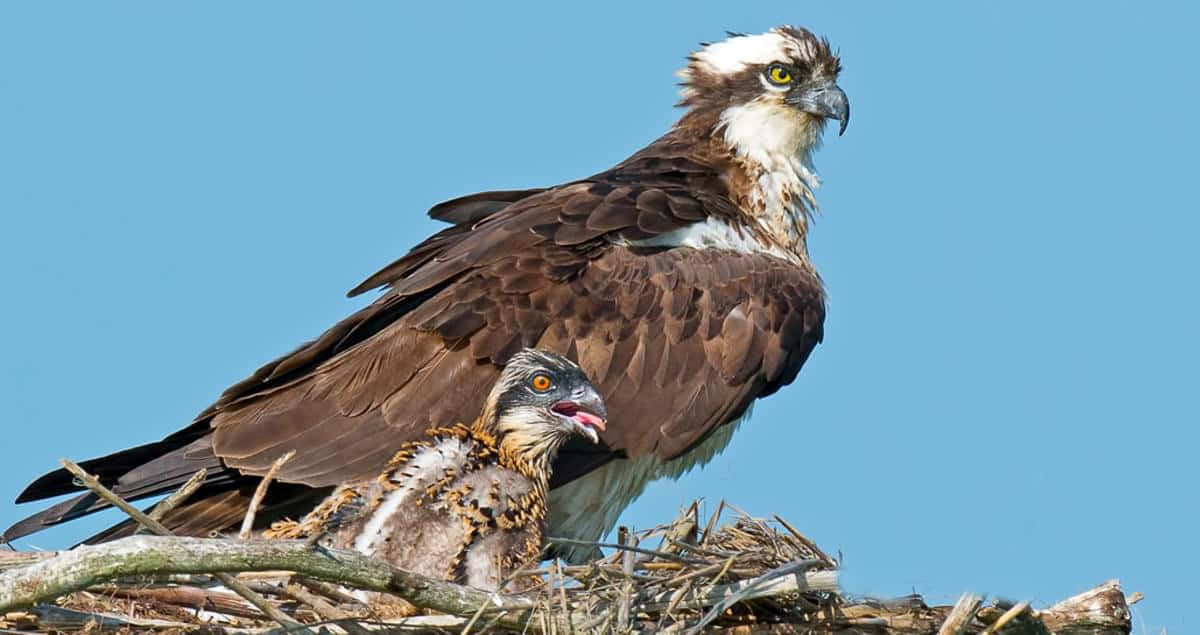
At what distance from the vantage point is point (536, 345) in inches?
309

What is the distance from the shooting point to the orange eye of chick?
712 cm

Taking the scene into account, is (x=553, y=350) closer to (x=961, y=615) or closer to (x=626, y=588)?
(x=626, y=588)

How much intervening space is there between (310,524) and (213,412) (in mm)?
1338

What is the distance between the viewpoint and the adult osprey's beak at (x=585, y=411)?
7.13 m

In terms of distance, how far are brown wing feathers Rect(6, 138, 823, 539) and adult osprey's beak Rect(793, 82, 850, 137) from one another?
124 cm

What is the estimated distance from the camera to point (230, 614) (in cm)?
604

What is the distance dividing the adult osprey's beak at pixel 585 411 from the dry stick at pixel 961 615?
1.71 meters

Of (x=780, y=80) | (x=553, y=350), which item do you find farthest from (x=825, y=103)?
(x=553, y=350)

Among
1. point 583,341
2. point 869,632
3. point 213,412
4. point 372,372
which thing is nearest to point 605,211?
point 583,341

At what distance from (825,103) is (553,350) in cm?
240

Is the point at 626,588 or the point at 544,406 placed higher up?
the point at 544,406

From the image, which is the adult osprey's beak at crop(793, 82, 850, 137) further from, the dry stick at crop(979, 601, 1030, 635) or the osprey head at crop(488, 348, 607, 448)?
the dry stick at crop(979, 601, 1030, 635)

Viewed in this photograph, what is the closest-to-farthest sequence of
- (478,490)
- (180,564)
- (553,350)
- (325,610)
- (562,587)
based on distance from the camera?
1. (180,564)
2. (325,610)
3. (562,587)
4. (478,490)
5. (553,350)

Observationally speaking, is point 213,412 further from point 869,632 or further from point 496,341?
point 869,632
